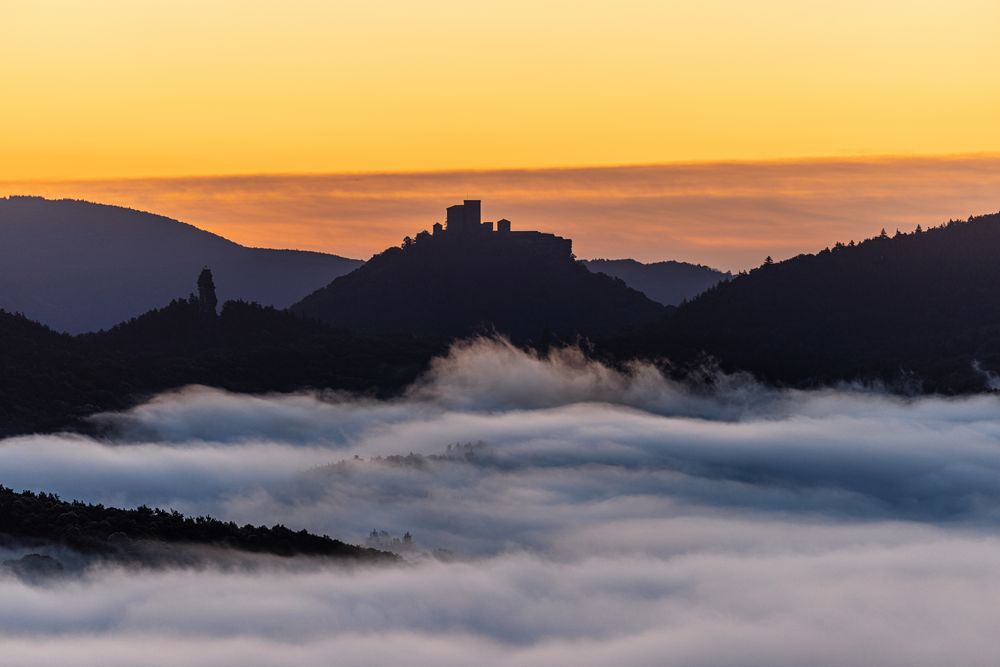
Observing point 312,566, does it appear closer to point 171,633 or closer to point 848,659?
point 171,633

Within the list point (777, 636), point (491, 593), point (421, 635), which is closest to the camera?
point (421, 635)

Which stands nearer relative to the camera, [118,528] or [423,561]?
[118,528]

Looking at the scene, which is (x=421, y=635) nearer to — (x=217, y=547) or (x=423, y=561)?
(x=217, y=547)

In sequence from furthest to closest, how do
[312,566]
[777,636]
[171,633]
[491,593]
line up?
[491,593]
[777,636]
[312,566]
[171,633]

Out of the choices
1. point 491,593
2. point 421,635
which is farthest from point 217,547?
point 491,593

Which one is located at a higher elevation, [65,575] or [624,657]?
[65,575]

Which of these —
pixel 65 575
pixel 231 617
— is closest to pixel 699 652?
pixel 231 617
